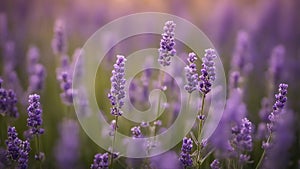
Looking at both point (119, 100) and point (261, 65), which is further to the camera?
point (261, 65)

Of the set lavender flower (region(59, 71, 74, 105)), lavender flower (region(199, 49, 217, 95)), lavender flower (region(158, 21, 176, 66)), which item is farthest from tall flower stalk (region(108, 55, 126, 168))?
lavender flower (region(59, 71, 74, 105))

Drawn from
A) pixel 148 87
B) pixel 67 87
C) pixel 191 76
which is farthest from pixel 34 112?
pixel 148 87

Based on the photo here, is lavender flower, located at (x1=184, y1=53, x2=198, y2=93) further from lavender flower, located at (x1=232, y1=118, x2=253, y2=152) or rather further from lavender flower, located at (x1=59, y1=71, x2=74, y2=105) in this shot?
lavender flower, located at (x1=59, y1=71, x2=74, y2=105)

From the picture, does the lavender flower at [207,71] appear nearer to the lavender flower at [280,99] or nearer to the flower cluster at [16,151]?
the lavender flower at [280,99]

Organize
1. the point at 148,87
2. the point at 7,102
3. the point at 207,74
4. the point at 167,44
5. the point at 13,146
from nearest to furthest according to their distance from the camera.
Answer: the point at 13,146 → the point at 207,74 → the point at 167,44 → the point at 7,102 → the point at 148,87

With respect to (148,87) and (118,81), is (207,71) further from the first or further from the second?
(148,87)

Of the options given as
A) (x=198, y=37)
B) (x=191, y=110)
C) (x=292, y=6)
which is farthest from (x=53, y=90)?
(x=292, y=6)

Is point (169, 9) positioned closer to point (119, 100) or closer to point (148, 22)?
point (148, 22)
